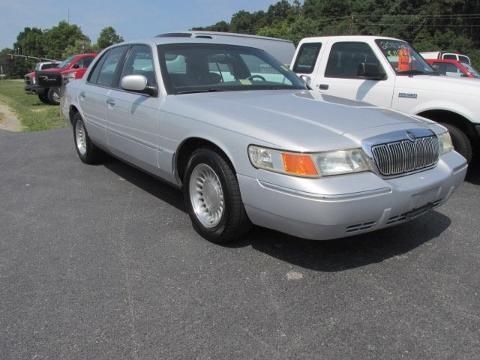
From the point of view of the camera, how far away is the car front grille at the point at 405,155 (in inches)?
124

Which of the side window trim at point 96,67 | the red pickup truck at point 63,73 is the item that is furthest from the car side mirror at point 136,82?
the red pickup truck at point 63,73

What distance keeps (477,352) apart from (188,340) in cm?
153

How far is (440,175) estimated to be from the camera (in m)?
3.47

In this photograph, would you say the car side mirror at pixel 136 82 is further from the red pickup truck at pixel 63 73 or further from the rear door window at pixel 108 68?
the red pickup truck at pixel 63 73

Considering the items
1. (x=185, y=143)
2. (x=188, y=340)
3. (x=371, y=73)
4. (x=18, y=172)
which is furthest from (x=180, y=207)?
(x=371, y=73)

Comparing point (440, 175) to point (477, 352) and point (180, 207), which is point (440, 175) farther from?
point (180, 207)

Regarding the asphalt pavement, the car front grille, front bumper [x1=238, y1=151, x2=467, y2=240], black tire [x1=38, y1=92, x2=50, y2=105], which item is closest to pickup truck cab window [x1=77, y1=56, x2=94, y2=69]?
black tire [x1=38, y1=92, x2=50, y2=105]

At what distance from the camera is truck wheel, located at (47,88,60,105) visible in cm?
1852

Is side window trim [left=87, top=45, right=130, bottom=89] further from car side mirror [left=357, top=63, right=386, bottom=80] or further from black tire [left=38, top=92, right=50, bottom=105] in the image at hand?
black tire [left=38, top=92, right=50, bottom=105]

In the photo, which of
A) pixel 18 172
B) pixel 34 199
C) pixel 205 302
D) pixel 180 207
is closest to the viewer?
pixel 205 302

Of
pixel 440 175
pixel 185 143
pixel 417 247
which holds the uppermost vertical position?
pixel 185 143

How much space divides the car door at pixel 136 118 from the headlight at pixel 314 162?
1428 mm

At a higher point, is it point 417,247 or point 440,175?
point 440,175

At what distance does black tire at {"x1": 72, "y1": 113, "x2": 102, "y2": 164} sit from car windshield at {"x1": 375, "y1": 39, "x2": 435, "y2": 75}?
163 inches
